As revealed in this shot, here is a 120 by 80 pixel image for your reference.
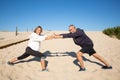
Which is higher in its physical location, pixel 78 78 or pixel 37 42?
pixel 37 42

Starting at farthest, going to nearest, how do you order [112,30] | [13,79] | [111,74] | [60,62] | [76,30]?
[112,30] → [60,62] → [76,30] → [111,74] → [13,79]

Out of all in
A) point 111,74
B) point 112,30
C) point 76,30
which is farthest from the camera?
point 112,30

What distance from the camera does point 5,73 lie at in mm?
5605

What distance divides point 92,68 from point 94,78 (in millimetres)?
1420

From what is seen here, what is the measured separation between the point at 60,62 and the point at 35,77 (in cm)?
238

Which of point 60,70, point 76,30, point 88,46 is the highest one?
point 76,30

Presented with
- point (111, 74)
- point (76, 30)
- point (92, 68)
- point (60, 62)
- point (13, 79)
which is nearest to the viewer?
point (13, 79)

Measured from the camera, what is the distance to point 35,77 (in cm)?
537

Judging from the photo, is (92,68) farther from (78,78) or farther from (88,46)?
(78,78)

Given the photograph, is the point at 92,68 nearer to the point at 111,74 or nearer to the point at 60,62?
the point at 111,74

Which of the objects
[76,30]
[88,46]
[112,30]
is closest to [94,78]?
[88,46]

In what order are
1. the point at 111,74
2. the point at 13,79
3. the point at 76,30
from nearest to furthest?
the point at 13,79
the point at 111,74
the point at 76,30

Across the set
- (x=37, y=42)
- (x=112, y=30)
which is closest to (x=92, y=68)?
(x=37, y=42)

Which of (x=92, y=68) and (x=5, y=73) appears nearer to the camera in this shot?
Answer: (x=5, y=73)
